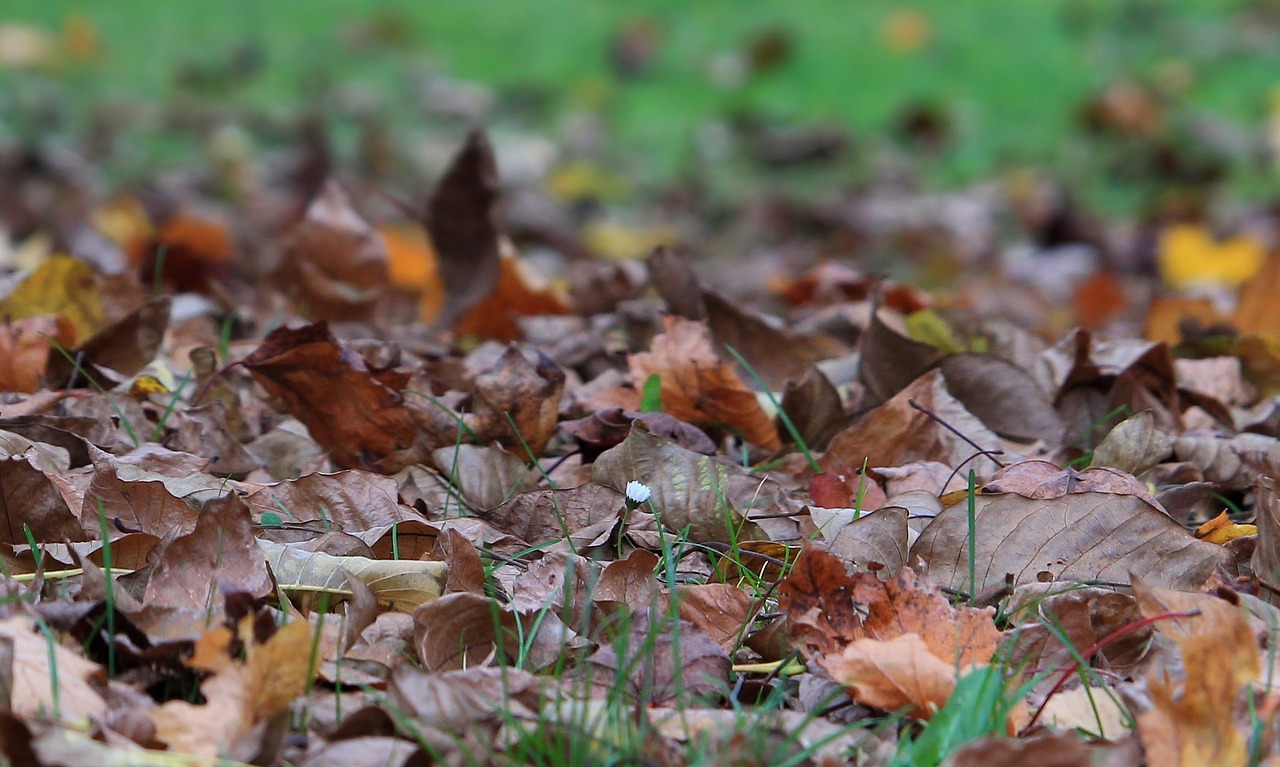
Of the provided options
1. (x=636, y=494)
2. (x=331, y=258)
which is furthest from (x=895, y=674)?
(x=331, y=258)

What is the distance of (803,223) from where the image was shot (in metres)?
5.59

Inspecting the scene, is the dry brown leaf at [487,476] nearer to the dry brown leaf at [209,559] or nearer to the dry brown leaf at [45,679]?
the dry brown leaf at [209,559]

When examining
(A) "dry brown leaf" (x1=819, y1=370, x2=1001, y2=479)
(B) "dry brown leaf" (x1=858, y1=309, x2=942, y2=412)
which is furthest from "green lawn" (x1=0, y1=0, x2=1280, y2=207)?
(A) "dry brown leaf" (x1=819, y1=370, x2=1001, y2=479)

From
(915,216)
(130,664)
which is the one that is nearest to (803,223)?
(915,216)

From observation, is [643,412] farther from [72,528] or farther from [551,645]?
[72,528]

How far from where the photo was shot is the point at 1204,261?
15.2ft

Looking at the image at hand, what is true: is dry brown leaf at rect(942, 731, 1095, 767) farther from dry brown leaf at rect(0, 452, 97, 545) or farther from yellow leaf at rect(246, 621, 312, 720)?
dry brown leaf at rect(0, 452, 97, 545)

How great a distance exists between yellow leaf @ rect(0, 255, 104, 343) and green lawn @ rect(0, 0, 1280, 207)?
3906 millimetres

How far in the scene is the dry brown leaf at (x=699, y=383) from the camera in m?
1.89

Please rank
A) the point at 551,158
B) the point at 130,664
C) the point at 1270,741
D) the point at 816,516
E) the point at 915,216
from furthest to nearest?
the point at 551,158, the point at 915,216, the point at 816,516, the point at 130,664, the point at 1270,741

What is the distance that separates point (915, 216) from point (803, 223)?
17.8 inches

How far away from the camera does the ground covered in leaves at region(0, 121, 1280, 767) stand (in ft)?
3.87

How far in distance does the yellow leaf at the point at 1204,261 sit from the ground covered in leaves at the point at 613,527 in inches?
78.7

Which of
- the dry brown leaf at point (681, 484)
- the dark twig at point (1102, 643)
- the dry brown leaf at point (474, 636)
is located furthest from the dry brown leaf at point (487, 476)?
the dark twig at point (1102, 643)
